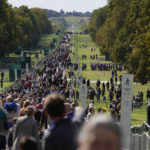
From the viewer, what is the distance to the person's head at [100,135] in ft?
10.9

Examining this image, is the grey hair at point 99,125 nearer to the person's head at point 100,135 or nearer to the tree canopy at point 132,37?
the person's head at point 100,135

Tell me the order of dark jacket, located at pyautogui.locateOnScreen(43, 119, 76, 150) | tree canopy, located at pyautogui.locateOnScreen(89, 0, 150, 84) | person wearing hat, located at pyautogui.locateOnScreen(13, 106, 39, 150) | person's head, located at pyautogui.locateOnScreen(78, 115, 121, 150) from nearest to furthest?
person's head, located at pyautogui.locateOnScreen(78, 115, 121, 150) < dark jacket, located at pyautogui.locateOnScreen(43, 119, 76, 150) < person wearing hat, located at pyautogui.locateOnScreen(13, 106, 39, 150) < tree canopy, located at pyautogui.locateOnScreen(89, 0, 150, 84)

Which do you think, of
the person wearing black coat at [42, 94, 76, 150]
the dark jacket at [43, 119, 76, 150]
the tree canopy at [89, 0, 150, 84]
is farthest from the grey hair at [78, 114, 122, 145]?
the tree canopy at [89, 0, 150, 84]

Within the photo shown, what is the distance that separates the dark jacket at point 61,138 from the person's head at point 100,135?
1.44 metres

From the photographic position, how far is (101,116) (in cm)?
339

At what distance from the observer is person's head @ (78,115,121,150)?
131 inches

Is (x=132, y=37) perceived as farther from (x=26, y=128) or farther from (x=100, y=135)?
(x=100, y=135)

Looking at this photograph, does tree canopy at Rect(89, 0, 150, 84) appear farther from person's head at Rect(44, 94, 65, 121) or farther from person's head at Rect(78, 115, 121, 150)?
person's head at Rect(78, 115, 121, 150)

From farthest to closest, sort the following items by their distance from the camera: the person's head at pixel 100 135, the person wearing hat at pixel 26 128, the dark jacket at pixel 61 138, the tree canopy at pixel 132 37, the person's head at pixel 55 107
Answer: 1. the tree canopy at pixel 132 37
2. the person wearing hat at pixel 26 128
3. the person's head at pixel 55 107
4. the dark jacket at pixel 61 138
5. the person's head at pixel 100 135

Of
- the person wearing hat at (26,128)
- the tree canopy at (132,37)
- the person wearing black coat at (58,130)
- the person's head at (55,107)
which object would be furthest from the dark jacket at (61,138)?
the tree canopy at (132,37)

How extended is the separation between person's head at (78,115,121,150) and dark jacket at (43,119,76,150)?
56.7 inches

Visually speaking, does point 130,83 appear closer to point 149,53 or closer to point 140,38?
point 149,53

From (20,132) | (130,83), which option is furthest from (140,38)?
(20,132)

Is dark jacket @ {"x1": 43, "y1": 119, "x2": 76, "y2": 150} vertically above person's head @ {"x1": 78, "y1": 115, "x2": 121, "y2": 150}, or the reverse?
person's head @ {"x1": 78, "y1": 115, "x2": 121, "y2": 150}
